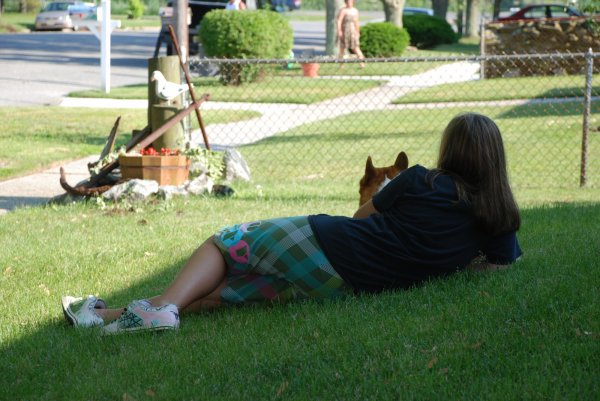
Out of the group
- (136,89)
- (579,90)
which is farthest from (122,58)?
(579,90)

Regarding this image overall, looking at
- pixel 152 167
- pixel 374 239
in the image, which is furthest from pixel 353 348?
pixel 152 167

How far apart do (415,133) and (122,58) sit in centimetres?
1703

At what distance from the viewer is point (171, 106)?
911 centimetres

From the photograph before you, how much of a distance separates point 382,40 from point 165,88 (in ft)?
61.4

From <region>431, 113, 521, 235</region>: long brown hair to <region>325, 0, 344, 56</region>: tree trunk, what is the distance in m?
21.5

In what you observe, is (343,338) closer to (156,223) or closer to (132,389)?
(132,389)

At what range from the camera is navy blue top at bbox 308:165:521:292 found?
449 centimetres

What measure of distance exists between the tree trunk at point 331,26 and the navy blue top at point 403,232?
21.5 meters

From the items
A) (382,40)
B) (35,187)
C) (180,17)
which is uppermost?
(180,17)

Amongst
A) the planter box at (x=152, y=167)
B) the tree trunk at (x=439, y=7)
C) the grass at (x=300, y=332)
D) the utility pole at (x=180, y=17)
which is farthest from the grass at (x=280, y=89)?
the tree trunk at (x=439, y=7)

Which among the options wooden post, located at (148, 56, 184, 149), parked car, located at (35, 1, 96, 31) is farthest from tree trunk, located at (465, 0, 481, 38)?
wooden post, located at (148, 56, 184, 149)

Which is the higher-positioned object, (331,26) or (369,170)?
(331,26)

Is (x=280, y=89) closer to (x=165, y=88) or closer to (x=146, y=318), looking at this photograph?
(x=165, y=88)

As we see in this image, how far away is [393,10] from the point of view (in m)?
30.2
